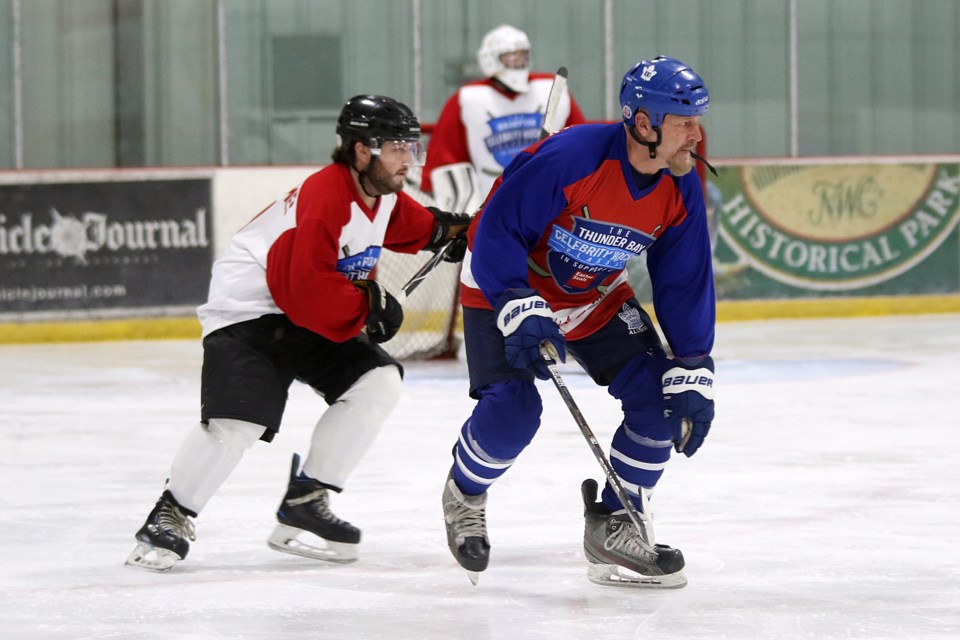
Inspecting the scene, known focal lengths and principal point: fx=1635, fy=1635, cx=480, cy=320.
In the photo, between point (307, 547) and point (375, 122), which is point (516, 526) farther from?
point (375, 122)

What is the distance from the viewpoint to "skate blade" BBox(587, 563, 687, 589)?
2697 millimetres

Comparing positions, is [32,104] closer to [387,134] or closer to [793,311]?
[793,311]

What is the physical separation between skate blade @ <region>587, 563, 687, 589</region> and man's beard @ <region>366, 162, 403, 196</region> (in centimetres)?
77

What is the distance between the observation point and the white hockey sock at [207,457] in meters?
2.89

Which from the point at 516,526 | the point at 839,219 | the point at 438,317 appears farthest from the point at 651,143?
the point at 839,219

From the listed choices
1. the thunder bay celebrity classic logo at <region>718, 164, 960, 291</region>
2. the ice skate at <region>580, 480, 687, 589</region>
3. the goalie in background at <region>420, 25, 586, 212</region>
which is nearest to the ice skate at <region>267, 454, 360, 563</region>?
the ice skate at <region>580, 480, 687, 589</region>

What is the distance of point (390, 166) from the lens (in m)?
2.95

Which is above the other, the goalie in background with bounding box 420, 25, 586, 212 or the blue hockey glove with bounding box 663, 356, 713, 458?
the goalie in background with bounding box 420, 25, 586, 212

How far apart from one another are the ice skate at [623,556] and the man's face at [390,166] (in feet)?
2.25

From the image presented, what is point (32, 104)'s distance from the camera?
27.4 ft

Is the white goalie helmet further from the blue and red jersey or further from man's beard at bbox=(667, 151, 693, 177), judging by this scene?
man's beard at bbox=(667, 151, 693, 177)

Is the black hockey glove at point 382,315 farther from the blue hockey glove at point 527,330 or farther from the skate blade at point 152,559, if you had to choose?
the skate blade at point 152,559

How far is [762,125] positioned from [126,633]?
6.94m

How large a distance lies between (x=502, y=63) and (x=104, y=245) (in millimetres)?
2035
